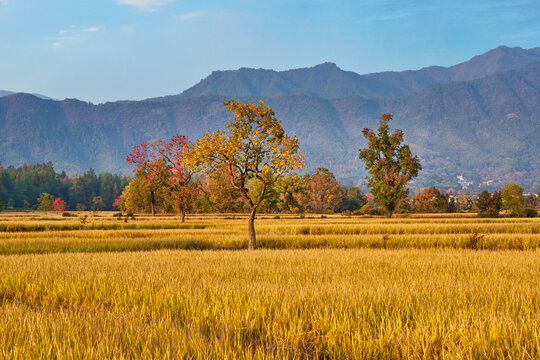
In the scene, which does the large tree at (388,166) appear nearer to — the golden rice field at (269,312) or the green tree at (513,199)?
the green tree at (513,199)

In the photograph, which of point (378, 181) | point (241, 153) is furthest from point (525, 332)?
point (378, 181)

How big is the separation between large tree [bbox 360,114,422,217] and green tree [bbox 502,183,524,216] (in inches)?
627

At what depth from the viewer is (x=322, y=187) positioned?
122m

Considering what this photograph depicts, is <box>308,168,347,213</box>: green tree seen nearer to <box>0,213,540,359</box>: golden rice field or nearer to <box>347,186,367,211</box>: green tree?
<box>347,186,367,211</box>: green tree

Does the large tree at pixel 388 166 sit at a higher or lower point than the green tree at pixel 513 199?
higher

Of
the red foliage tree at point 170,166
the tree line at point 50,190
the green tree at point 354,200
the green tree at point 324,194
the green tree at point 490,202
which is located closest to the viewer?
the red foliage tree at point 170,166

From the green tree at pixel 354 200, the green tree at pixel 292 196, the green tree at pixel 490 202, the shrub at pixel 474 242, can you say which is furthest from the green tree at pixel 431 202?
the shrub at pixel 474 242

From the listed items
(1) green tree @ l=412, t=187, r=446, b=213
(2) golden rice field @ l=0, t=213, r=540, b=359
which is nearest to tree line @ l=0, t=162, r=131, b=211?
(1) green tree @ l=412, t=187, r=446, b=213

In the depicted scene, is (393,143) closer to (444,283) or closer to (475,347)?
(444,283)

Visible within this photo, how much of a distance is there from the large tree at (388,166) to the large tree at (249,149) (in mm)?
39606

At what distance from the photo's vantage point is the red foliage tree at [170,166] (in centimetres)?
4397

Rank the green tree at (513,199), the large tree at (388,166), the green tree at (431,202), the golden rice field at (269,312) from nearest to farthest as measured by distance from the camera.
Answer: the golden rice field at (269,312) → the large tree at (388,166) → the green tree at (513,199) → the green tree at (431,202)

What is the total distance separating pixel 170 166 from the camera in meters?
45.8

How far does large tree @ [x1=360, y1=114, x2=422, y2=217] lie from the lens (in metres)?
58.2
